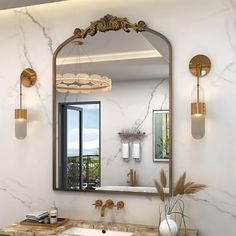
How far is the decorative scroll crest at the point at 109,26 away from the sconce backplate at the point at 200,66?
479 millimetres

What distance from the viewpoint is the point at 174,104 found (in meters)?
2.75

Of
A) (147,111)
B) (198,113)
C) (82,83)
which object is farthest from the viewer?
(82,83)

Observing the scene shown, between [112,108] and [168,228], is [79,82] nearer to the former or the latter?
[112,108]

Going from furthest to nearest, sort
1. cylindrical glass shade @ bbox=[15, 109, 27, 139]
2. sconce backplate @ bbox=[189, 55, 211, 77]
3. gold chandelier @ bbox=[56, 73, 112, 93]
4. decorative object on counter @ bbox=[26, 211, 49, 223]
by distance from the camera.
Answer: cylindrical glass shade @ bbox=[15, 109, 27, 139]
gold chandelier @ bbox=[56, 73, 112, 93]
decorative object on counter @ bbox=[26, 211, 49, 223]
sconce backplate @ bbox=[189, 55, 211, 77]

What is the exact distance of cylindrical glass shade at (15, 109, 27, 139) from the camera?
3.07 meters

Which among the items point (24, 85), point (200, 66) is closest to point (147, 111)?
point (200, 66)

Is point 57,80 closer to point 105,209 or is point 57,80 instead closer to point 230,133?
point 105,209

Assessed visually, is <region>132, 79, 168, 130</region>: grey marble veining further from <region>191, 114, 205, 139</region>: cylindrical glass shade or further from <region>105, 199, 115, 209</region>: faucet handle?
<region>105, 199, 115, 209</region>: faucet handle

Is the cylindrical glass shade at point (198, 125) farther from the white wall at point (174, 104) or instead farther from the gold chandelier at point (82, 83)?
the gold chandelier at point (82, 83)

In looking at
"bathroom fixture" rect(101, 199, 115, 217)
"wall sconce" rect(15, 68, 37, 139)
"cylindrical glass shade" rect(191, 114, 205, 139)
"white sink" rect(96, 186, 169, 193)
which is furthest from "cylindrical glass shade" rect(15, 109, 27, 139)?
"cylindrical glass shade" rect(191, 114, 205, 139)

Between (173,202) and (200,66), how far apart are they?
3.34 ft

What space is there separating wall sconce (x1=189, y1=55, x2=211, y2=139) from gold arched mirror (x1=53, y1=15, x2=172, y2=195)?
0.59ft

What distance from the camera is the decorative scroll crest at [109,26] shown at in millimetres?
2826

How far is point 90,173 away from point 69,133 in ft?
1.23
